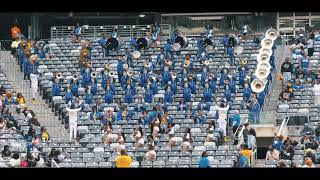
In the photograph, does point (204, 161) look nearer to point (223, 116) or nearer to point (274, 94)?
point (223, 116)

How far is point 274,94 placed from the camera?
28.2 metres

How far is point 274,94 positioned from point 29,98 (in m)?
4.34

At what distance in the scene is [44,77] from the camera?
2961 cm

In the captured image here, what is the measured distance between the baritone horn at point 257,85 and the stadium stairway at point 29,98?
130 inches

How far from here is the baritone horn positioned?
91.7 ft

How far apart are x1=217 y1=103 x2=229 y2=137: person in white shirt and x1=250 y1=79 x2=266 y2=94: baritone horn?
104 cm

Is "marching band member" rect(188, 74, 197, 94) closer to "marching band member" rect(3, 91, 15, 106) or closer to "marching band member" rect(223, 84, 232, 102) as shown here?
"marching band member" rect(223, 84, 232, 102)

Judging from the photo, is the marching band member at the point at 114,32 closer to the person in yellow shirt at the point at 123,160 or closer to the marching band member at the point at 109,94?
the marching band member at the point at 109,94

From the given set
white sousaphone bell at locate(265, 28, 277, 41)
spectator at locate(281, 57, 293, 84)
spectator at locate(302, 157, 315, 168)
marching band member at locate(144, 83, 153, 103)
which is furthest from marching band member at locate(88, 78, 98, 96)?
spectator at locate(302, 157, 315, 168)

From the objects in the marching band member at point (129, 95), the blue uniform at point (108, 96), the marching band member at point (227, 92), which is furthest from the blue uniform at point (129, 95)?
the marching band member at point (227, 92)

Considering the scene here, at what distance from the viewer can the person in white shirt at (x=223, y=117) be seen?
26.4 metres
